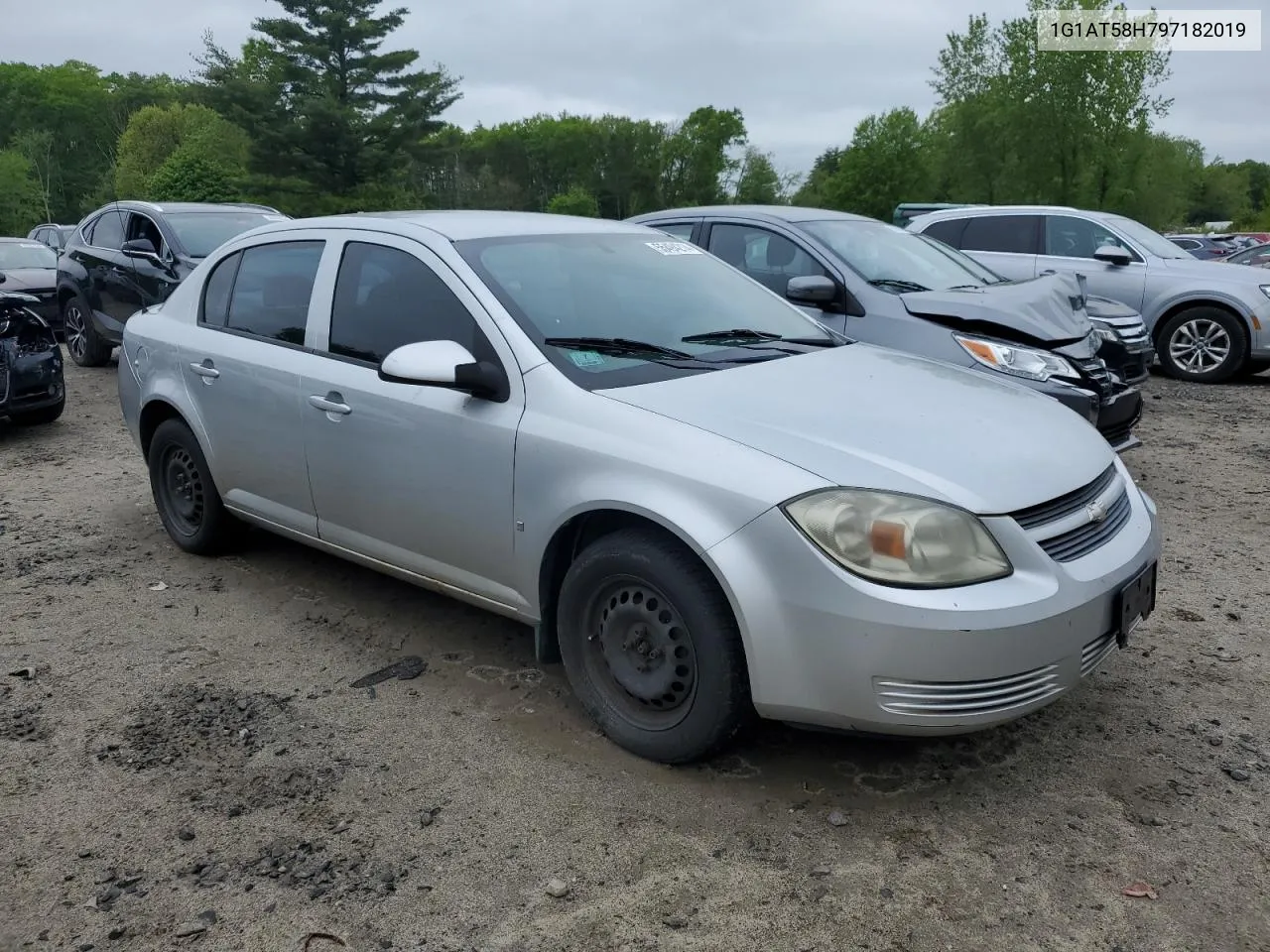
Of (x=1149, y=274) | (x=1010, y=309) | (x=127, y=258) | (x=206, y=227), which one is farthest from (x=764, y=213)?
(x=127, y=258)

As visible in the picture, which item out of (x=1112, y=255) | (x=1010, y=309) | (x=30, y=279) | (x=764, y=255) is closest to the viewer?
(x=1010, y=309)

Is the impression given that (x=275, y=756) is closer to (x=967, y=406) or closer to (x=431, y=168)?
(x=967, y=406)

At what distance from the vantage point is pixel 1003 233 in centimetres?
1091

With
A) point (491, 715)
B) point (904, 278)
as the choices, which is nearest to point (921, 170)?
point (904, 278)

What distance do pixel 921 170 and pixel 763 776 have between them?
6385 centimetres

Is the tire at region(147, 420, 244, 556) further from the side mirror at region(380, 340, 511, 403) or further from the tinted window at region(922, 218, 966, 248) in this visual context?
the tinted window at region(922, 218, 966, 248)

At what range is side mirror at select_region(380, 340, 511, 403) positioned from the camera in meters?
3.37

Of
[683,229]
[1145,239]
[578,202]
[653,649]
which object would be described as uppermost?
[578,202]

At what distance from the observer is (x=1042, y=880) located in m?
2.66

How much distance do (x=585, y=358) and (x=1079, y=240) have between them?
8932 mm

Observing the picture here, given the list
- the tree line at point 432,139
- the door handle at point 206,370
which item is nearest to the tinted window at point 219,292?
the door handle at point 206,370

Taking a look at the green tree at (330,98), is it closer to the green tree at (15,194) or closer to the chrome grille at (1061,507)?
the green tree at (15,194)

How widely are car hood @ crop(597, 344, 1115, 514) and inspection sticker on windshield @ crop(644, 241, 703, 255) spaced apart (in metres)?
0.87

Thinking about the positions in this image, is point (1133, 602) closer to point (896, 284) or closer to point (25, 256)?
A: point (896, 284)
